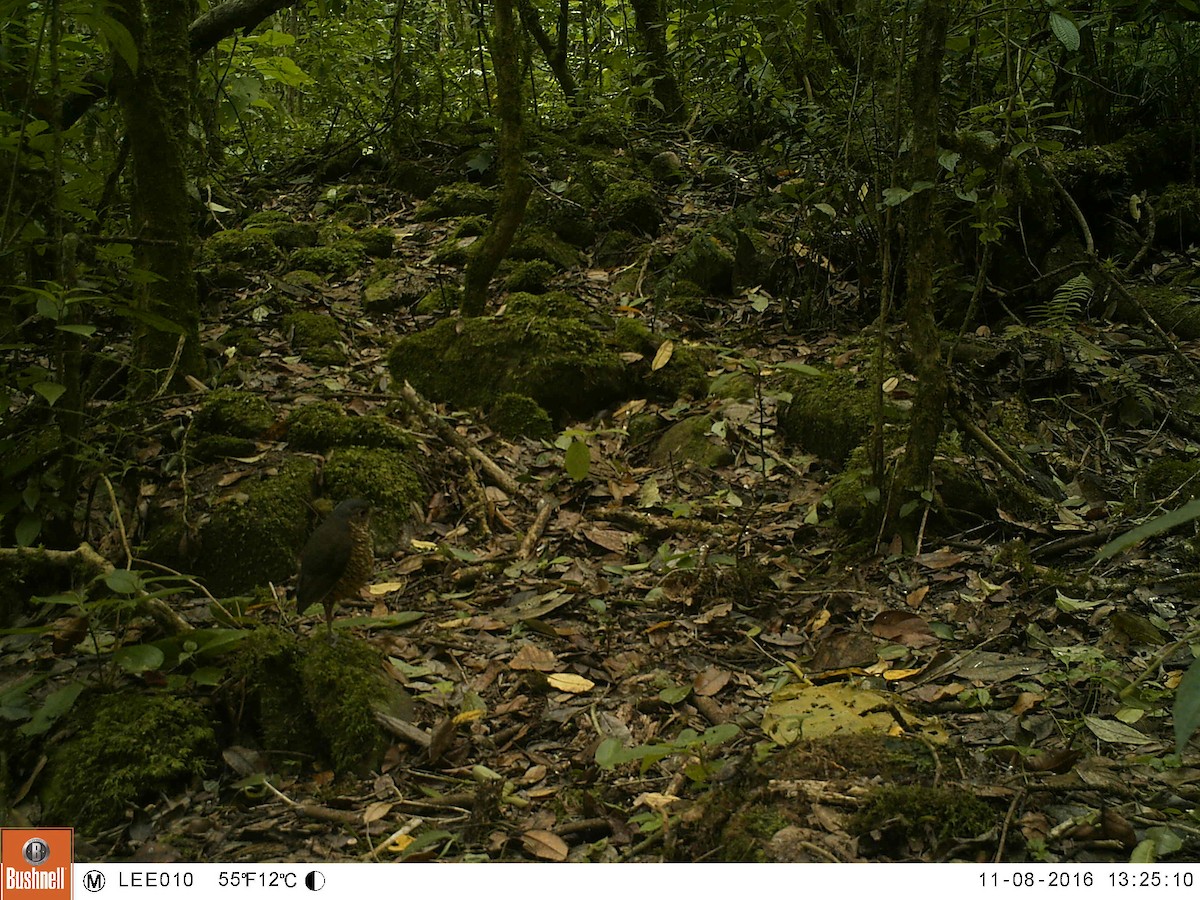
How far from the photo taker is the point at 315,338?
564 cm

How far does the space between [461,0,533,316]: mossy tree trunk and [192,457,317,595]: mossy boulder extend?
2.00 m

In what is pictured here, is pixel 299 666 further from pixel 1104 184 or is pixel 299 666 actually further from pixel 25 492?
pixel 1104 184

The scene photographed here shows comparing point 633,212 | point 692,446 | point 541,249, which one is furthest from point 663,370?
point 633,212

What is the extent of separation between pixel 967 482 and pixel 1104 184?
299 centimetres

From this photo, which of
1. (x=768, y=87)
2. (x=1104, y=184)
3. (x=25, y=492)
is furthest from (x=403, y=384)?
(x=1104, y=184)

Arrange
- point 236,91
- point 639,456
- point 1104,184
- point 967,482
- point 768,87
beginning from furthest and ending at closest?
point 236,91 → point 768,87 → point 1104,184 → point 639,456 → point 967,482

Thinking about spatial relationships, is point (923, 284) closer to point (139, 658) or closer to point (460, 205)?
point (139, 658)

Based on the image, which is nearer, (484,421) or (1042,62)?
Result: (484,421)

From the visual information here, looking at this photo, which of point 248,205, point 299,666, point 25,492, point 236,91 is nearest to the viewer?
point 299,666

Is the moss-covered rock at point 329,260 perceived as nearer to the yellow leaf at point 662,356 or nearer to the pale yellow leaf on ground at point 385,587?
the yellow leaf at point 662,356

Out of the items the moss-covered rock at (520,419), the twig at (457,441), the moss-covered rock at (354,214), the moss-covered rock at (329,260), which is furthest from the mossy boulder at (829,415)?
the moss-covered rock at (354,214)

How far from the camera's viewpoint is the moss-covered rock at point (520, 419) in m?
4.98

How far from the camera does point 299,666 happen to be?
3020 mm
